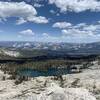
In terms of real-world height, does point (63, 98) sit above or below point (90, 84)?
above

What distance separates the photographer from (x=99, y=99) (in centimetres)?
7475

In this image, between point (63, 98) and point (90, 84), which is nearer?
point (63, 98)

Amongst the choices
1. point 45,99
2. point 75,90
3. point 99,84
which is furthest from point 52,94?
point 99,84

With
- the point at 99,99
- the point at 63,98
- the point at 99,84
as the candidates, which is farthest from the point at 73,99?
the point at 99,84

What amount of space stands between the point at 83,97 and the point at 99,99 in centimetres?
2631

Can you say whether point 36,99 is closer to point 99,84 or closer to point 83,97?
point 83,97

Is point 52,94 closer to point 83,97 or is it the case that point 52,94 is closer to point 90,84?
point 83,97

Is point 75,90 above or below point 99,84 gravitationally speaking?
A: above

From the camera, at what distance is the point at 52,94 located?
52.8 metres

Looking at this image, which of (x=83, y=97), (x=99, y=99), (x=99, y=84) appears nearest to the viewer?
(x=83, y=97)

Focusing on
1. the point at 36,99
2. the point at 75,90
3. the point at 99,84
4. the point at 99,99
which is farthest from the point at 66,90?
the point at 99,84

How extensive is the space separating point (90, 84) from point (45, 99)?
102 metres

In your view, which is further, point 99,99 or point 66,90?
→ point 99,99

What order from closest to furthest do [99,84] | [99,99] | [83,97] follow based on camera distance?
[83,97]
[99,99]
[99,84]
